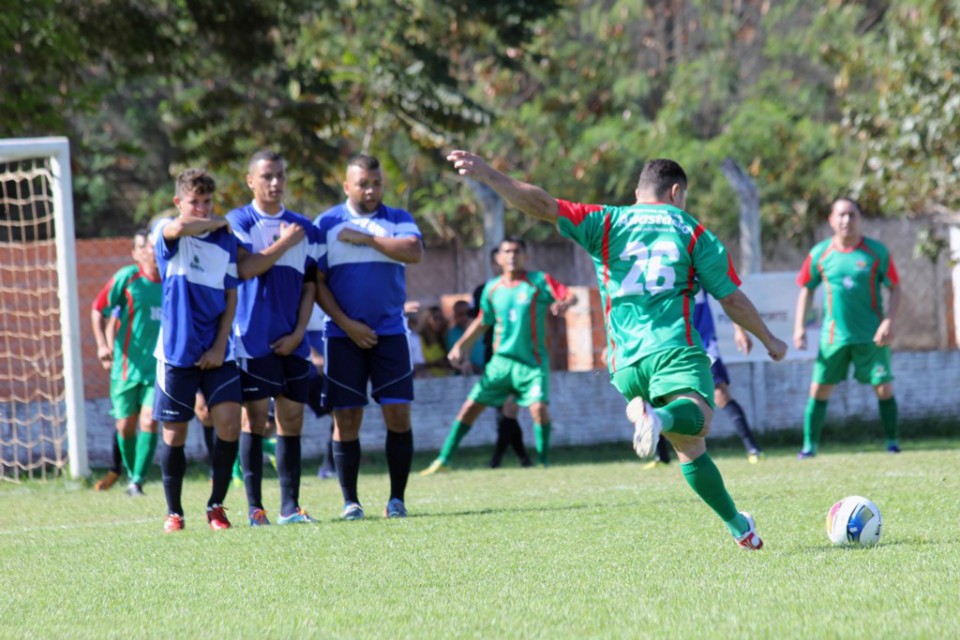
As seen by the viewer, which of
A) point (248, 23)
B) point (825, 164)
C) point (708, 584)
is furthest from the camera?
point (825, 164)

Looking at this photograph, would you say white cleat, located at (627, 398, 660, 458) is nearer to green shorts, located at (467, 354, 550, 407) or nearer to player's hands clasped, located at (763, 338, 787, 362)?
player's hands clasped, located at (763, 338, 787, 362)

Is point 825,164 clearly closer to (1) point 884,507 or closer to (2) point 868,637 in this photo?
(1) point 884,507

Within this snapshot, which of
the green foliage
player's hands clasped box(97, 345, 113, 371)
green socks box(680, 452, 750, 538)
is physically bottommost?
green socks box(680, 452, 750, 538)

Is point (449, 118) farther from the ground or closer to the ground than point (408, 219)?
farther from the ground

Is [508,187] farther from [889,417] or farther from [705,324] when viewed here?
[889,417]

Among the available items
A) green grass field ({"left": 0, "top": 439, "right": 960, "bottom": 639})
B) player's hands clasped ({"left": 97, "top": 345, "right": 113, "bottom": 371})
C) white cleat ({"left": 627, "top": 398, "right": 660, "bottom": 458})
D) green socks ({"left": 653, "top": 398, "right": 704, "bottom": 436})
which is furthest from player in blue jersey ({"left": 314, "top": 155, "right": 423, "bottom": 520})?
player's hands clasped ({"left": 97, "top": 345, "right": 113, "bottom": 371})

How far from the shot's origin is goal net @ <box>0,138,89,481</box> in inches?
483

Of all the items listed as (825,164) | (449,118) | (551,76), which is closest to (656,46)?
(551,76)

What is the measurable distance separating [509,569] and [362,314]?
2.88 metres

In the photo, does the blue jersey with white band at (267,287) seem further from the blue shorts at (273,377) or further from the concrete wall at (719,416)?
the concrete wall at (719,416)

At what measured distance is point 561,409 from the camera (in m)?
15.5

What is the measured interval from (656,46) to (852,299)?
18.8 m

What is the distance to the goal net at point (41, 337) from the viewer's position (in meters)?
12.3

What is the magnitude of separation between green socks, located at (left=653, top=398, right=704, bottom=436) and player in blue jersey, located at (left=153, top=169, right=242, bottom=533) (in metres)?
2.99
